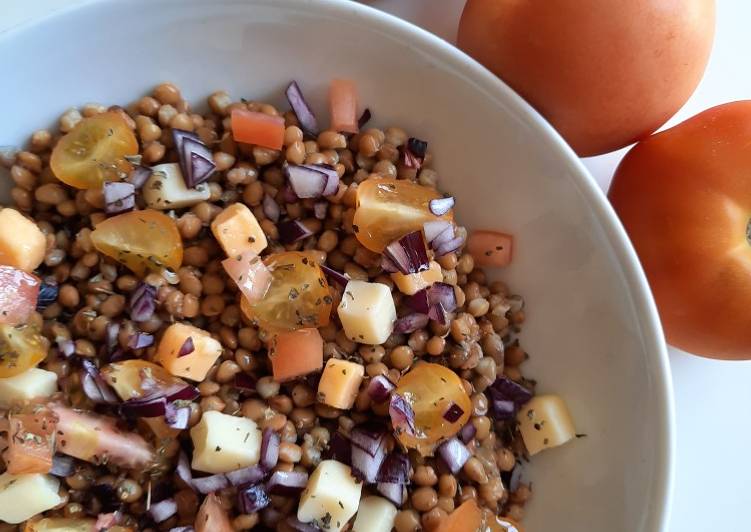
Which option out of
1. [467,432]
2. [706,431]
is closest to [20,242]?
[467,432]

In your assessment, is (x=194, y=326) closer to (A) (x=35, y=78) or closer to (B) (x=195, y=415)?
(B) (x=195, y=415)

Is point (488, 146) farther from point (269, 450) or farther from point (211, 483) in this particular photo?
point (211, 483)

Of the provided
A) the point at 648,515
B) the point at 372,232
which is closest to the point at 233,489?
the point at 372,232

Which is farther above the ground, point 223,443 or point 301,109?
Result: point 301,109

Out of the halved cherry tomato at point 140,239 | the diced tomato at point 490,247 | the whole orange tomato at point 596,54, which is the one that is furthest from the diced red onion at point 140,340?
the whole orange tomato at point 596,54

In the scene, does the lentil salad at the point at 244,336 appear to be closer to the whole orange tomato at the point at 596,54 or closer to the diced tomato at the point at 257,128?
the diced tomato at the point at 257,128

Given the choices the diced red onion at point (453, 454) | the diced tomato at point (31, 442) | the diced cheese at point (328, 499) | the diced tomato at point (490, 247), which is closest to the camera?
the diced tomato at point (31, 442)
